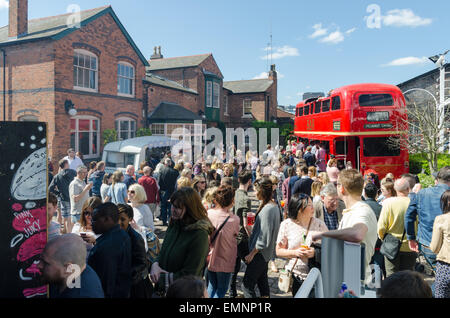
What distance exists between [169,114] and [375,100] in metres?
13.9

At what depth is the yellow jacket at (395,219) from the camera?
408 cm

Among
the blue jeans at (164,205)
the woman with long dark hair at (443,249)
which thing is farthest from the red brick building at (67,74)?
the woman with long dark hair at (443,249)

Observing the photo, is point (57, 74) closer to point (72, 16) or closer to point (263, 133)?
point (72, 16)

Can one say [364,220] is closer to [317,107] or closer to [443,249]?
[443,249]

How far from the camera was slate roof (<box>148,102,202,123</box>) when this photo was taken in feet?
68.1

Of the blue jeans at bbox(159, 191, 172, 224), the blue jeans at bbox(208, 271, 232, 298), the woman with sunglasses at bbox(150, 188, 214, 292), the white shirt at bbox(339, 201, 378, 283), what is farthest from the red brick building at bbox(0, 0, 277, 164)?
the white shirt at bbox(339, 201, 378, 283)

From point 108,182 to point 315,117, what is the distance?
39.4 ft

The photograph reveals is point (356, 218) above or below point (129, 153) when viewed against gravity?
below

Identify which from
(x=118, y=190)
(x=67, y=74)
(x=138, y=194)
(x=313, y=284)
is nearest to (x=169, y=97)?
(x=67, y=74)

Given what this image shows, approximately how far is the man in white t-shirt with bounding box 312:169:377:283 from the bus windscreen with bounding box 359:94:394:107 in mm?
9219

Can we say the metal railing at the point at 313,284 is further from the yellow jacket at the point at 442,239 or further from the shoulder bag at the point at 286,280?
the yellow jacket at the point at 442,239

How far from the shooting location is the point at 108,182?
6477mm

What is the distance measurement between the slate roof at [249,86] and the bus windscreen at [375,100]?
24.6 metres

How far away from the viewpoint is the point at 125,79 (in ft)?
62.3
